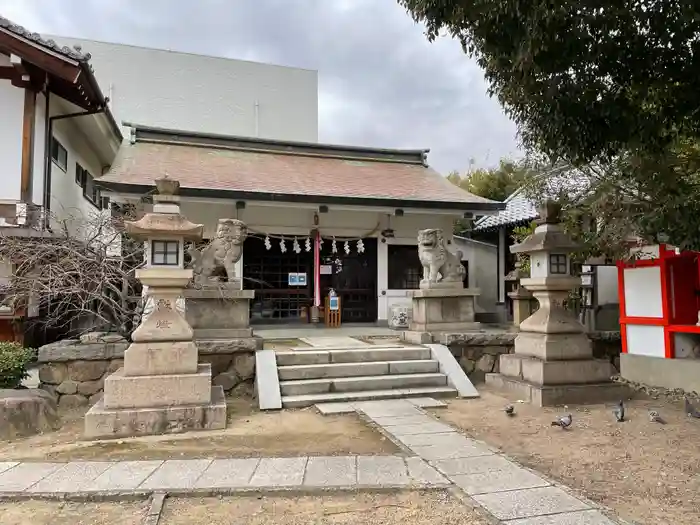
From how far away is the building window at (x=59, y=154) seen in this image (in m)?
→ 11.0

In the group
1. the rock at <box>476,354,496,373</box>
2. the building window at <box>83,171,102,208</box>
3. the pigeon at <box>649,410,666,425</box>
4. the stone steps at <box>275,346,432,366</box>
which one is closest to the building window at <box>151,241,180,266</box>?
the stone steps at <box>275,346,432,366</box>

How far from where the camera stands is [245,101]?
22359 mm

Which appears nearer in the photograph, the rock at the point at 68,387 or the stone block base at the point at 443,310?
the rock at the point at 68,387

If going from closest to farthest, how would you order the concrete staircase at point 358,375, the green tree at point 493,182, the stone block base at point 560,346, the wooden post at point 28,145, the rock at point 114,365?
the rock at point 114,365 → the concrete staircase at point 358,375 → the stone block base at point 560,346 → the wooden post at point 28,145 → the green tree at point 493,182

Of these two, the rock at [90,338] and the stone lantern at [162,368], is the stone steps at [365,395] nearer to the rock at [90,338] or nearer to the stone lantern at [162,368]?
the stone lantern at [162,368]

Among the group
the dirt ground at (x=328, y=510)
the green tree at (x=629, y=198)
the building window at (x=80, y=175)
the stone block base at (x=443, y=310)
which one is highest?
the building window at (x=80, y=175)

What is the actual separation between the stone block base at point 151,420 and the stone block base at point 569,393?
14.5 feet

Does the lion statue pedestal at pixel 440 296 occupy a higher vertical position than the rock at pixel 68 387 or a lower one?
higher

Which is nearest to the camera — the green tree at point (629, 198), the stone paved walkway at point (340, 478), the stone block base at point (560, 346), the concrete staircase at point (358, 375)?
the stone paved walkway at point (340, 478)

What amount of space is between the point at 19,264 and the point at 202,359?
3515 mm

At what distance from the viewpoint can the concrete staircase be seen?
7.48m

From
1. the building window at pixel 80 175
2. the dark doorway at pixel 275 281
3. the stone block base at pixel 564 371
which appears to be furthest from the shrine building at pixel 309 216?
the stone block base at pixel 564 371

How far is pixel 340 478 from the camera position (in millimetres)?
4383

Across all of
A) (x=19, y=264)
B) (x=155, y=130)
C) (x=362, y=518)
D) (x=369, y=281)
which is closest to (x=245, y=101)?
(x=155, y=130)
